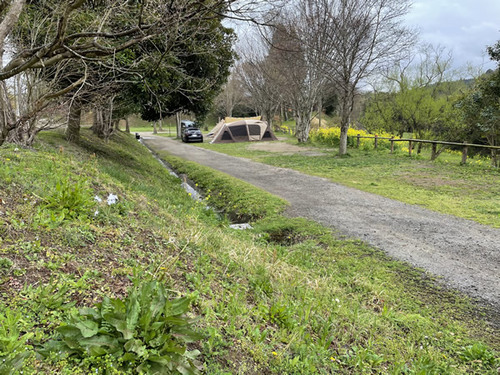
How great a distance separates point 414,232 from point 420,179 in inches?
218

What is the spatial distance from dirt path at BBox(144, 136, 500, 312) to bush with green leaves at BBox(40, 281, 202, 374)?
11.9ft

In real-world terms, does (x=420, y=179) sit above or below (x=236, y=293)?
above

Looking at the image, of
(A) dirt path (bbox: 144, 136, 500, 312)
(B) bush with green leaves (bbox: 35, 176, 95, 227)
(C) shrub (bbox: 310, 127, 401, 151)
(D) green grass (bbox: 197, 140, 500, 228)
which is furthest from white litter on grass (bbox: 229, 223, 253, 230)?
(C) shrub (bbox: 310, 127, 401, 151)

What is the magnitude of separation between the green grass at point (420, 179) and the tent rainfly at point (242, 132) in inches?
515

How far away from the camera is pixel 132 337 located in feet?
6.22

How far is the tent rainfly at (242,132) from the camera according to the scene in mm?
29298

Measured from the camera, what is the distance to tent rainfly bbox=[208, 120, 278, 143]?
29.3 m

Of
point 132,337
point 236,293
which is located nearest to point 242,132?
point 236,293

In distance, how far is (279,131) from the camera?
1682 inches

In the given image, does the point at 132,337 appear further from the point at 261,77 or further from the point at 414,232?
the point at 261,77

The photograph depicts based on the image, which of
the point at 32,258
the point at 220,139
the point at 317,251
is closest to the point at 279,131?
the point at 220,139

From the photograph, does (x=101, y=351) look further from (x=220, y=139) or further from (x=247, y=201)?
(x=220, y=139)

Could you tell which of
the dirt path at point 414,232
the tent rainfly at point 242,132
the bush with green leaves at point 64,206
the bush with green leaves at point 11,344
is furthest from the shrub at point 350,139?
the bush with green leaves at point 11,344

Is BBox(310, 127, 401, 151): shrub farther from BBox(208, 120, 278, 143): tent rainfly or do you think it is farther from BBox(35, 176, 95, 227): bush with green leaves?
BBox(35, 176, 95, 227): bush with green leaves
